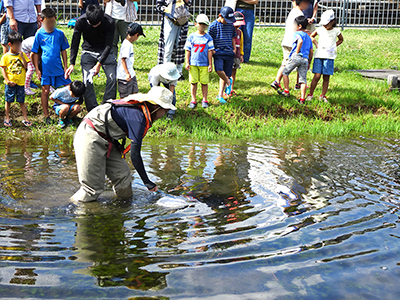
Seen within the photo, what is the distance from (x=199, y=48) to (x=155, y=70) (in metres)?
2.32

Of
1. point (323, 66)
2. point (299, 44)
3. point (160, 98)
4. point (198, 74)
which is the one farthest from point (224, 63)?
point (160, 98)

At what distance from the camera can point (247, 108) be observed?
9.78 metres

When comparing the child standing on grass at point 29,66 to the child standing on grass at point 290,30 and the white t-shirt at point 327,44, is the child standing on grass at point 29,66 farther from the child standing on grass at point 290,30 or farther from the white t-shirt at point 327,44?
the white t-shirt at point 327,44

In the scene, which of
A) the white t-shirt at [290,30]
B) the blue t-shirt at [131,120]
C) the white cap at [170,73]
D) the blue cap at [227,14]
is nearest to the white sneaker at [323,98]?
the white t-shirt at [290,30]

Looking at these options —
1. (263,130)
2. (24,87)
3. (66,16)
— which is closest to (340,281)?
(263,130)

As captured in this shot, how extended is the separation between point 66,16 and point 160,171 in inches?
562

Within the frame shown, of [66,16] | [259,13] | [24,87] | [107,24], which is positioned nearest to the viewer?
[107,24]

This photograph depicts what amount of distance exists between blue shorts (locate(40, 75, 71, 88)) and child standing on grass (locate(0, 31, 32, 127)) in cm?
37

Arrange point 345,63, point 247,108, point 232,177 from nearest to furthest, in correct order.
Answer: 1. point 232,177
2. point 247,108
3. point 345,63

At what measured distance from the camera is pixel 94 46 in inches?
327

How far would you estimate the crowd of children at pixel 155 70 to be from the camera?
8516 mm

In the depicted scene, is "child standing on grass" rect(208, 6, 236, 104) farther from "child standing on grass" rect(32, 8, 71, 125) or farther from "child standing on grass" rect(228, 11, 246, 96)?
"child standing on grass" rect(32, 8, 71, 125)

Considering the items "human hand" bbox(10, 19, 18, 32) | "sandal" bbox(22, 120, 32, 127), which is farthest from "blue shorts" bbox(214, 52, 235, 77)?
"human hand" bbox(10, 19, 18, 32)

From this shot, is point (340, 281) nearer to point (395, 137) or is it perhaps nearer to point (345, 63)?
point (395, 137)
